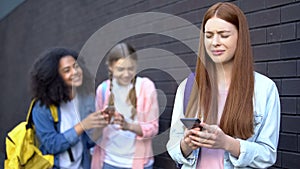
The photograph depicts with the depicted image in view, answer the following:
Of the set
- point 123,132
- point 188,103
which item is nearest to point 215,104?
point 188,103

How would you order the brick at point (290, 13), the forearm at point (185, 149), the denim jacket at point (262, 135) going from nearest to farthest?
the denim jacket at point (262, 135) → the forearm at point (185, 149) → the brick at point (290, 13)

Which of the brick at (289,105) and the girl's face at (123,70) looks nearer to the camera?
the brick at (289,105)

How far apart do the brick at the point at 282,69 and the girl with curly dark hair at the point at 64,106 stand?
105 centimetres

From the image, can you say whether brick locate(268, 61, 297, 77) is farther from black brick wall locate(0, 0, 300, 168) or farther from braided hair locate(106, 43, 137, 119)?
braided hair locate(106, 43, 137, 119)

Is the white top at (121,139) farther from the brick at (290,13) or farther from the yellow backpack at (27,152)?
the brick at (290,13)

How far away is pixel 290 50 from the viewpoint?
109 inches

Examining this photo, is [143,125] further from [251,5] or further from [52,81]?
[251,5]

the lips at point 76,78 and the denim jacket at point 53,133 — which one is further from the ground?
the lips at point 76,78

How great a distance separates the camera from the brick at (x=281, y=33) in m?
2.75

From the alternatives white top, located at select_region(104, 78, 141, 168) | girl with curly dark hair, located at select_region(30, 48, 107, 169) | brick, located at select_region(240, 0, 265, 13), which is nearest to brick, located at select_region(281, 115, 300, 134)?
brick, located at select_region(240, 0, 265, 13)

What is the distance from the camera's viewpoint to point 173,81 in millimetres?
4012

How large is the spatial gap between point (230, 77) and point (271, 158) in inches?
14.9

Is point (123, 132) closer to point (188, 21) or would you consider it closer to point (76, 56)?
point (76, 56)

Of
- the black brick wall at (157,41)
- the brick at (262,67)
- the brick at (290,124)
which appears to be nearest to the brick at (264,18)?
the black brick wall at (157,41)
